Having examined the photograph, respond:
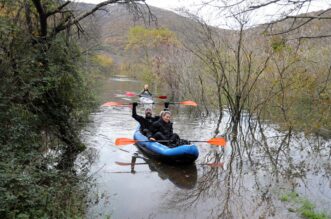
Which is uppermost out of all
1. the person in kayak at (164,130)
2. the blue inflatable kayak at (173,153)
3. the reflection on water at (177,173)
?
the person in kayak at (164,130)

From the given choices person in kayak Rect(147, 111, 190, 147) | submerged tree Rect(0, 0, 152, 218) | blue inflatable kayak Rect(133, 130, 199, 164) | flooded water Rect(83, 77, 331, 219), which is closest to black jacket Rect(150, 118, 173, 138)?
person in kayak Rect(147, 111, 190, 147)

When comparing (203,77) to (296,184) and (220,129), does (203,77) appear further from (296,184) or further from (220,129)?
(296,184)

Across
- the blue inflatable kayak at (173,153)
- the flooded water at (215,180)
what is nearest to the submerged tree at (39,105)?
the flooded water at (215,180)

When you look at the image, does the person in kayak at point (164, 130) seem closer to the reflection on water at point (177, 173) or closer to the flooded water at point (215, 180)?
the reflection on water at point (177, 173)

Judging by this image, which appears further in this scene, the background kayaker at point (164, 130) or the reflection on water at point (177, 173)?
the background kayaker at point (164, 130)

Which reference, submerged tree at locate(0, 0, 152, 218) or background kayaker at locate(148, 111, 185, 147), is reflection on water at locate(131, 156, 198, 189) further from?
submerged tree at locate(0, 0, 152, 218)

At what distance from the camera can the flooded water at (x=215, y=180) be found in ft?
20.9

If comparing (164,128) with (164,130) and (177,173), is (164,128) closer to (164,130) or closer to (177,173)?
(164,130)

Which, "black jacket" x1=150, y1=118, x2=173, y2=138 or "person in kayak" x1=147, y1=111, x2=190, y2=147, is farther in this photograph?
"black jacket" x1=150, y1=118, x2=173, y2=138

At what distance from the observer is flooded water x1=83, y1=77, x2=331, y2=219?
251 inches

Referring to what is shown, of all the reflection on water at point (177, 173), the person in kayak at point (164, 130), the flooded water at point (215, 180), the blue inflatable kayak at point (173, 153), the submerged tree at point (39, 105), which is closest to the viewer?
the submerged tree at point (39, 105)

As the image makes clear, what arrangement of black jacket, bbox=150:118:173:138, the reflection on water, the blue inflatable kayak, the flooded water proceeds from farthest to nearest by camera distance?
black jacket, bbox=150:118:173:138 → the blue inflatable kayak → the reflection on water → the flooded water

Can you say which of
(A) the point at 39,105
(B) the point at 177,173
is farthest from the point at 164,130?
(A) the point at 39,105

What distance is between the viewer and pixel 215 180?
8.23 metres
